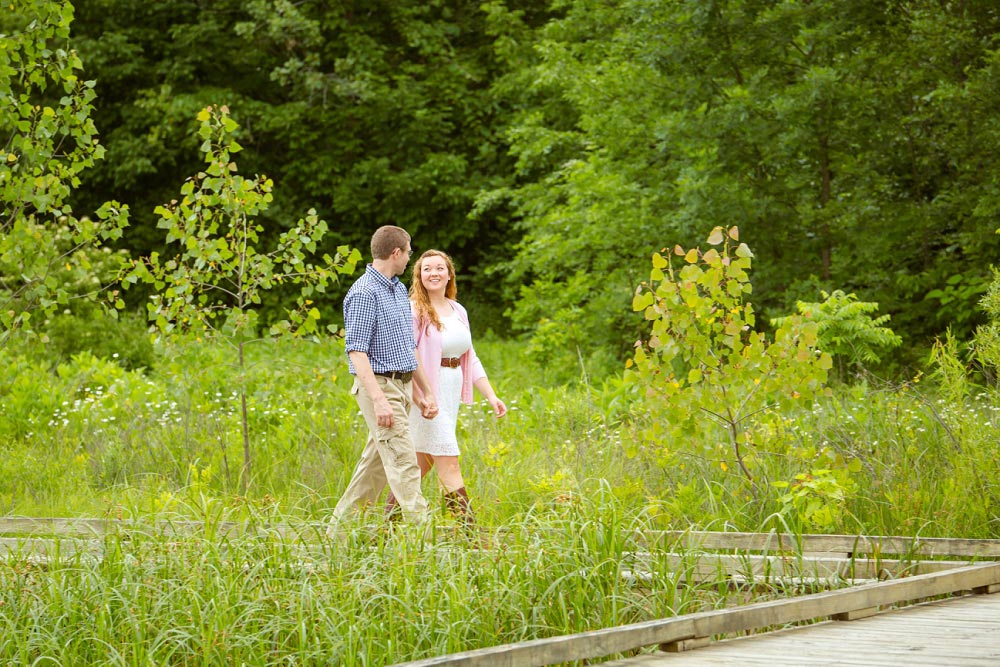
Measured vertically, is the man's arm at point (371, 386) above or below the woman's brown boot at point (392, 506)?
above

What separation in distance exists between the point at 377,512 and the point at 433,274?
4.85 feet

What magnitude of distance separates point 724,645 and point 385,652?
129cm

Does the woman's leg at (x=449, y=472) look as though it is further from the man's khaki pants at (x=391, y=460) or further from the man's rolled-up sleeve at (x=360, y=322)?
the man's rolled-up sleeve at (x=360, y=322)

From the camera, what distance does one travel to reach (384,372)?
7008 mm

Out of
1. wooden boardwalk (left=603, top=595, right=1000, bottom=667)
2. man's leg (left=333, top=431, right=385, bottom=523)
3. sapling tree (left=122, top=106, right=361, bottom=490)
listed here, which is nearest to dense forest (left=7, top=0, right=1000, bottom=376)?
sapling tree (left=122, top=106, right=361, bottom=490)

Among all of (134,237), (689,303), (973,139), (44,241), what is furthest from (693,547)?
(134,237)

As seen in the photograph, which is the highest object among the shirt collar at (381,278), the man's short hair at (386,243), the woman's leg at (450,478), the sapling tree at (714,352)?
the man's short hair at (386,243)

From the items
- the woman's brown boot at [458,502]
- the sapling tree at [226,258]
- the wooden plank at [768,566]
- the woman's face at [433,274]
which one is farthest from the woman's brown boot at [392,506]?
the sapling tree at [226,258]

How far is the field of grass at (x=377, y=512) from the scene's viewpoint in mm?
4918

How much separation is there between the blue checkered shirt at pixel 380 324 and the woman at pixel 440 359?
418mm

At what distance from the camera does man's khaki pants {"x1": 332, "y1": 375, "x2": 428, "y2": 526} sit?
6.84m

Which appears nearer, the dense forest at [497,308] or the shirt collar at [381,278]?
the dense forest at [497,308]

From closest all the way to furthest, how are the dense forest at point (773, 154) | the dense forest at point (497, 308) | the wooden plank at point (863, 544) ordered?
the dense forest at point (497, 308) → the wooden plank at point (863, 544) → the dense forest at point (773, 154)

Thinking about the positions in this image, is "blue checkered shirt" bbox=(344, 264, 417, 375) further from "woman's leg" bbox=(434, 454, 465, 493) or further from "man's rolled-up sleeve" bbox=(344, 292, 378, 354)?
"woman's leg" bbox=(434, 454, 465, 493)
